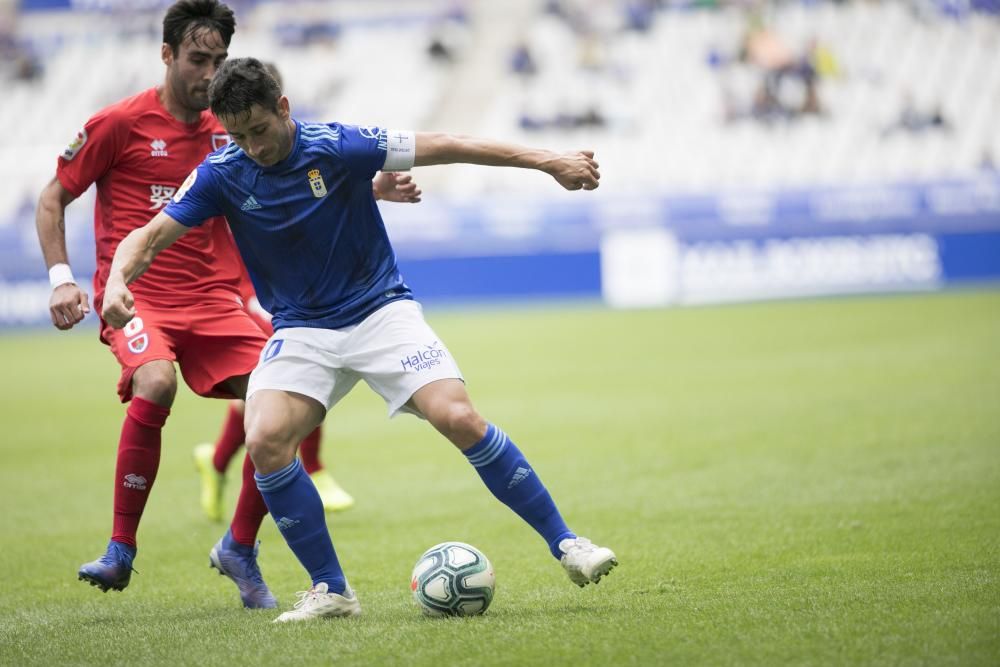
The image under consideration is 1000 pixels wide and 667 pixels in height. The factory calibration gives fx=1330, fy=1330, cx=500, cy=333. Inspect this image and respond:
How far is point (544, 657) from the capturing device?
13.5 feet

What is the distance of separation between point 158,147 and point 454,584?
2.41 meters

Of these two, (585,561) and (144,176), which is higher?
(144,176)

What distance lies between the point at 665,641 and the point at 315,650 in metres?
1.14

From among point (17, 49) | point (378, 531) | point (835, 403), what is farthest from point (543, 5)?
point (378, 531)

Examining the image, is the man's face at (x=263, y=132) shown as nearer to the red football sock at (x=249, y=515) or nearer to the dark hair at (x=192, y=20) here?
the dark hair at (x=192, y=20)

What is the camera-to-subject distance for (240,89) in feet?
15.4

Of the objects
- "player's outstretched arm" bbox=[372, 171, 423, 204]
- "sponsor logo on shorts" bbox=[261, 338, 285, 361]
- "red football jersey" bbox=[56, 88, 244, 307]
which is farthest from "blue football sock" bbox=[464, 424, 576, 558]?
"red football jersey" bbox=[56, 88, 244, 307]

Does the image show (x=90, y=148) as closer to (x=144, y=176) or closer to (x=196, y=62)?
(x=144, y=176)

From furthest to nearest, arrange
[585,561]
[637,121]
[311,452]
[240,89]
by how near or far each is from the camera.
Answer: [637,121], [311,452], [585,561], [240,89]

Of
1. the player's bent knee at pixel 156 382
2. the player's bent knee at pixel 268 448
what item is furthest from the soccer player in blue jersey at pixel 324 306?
the player's bent knee at pixel 156 382

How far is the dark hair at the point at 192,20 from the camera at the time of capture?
18.4ft

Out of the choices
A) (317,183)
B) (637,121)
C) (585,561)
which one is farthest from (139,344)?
(637,121)

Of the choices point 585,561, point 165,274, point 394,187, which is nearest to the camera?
point 585,561

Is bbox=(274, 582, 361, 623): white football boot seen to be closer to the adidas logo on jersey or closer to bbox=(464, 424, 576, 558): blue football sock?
bbox=(464, 424, 576, 558): blue football sock
